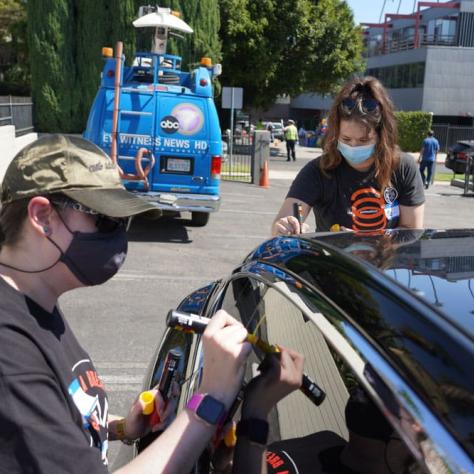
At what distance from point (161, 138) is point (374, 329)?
762 centimetres

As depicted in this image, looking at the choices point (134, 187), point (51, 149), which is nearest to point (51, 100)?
point (134, 187)

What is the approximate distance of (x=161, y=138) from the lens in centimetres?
871

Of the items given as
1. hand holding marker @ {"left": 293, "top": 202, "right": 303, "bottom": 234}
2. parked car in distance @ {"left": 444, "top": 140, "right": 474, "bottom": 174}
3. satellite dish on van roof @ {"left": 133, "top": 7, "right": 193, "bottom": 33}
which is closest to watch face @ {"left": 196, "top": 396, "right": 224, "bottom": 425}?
hand holding marker @ {"left": 293, "top": 202, "right": 303, "bottom": 234}

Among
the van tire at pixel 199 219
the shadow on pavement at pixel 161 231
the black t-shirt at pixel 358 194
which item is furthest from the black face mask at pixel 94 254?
the van tire at pixel 199 219

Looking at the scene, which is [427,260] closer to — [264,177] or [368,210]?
[368,210]

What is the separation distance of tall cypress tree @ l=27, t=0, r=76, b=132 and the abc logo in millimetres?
12880

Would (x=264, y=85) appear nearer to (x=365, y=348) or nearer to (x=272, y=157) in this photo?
(x=272, y=157)

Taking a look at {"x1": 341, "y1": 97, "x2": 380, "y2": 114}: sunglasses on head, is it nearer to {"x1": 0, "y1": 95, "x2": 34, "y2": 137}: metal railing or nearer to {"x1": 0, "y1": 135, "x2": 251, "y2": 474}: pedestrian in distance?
{"x1": 0, "y1": 135, "x2": 251, "y2": 474}: pedestrian in distance

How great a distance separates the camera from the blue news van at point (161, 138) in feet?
28.2

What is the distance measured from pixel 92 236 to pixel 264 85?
27217 mm

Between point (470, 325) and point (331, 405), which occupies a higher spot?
point (470, 325)

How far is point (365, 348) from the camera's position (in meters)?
1.33

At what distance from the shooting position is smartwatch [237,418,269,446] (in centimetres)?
157

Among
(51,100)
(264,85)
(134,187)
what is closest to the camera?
(134,187)
